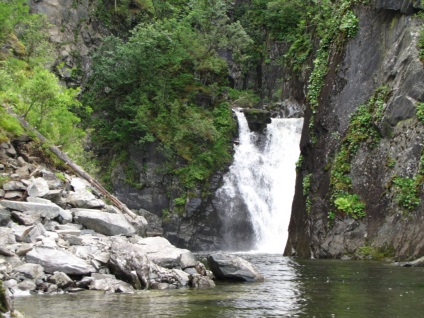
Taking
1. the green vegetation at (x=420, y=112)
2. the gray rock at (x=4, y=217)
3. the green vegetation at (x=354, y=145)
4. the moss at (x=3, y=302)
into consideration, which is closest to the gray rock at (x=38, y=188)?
the gray rock at (x=4, y=217)

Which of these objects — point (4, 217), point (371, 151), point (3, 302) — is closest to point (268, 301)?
point (3, 302)

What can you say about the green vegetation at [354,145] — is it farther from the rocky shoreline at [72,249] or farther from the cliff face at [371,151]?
the rocky shoreline at [72,249]

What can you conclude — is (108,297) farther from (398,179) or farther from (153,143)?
(153,143)

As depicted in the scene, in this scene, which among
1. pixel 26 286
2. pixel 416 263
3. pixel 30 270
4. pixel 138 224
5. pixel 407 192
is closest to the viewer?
pixel 26 286

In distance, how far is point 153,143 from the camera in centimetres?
3859

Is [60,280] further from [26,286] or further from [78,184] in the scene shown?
[78,184]

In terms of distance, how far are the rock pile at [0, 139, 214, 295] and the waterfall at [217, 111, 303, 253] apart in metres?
17.3

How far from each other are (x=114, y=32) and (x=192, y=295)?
37453 millimetres

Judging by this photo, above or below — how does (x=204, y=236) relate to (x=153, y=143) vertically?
below

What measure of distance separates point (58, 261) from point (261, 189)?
24.5 metres

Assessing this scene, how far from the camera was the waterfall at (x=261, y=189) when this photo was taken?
113 feet

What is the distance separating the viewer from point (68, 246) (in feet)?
46.4

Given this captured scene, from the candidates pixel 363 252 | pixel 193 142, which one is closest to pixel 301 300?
pixel 363 252

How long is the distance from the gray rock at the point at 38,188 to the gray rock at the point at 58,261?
4300 mm
